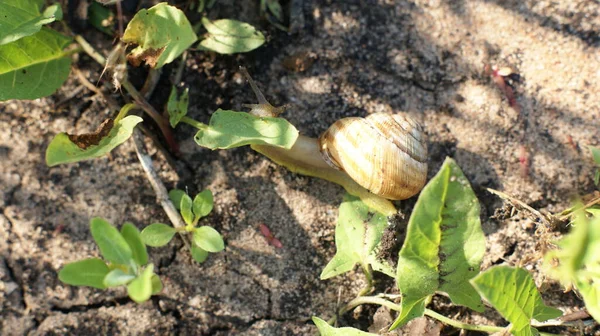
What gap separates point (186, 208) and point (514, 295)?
1.21 metres

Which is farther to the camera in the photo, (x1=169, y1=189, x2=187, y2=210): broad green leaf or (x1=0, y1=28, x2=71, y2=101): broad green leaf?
(x1=169, y1=189, x2=187, y2=210): broad green leaf

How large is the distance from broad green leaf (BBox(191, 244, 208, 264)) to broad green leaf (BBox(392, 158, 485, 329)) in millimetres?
802

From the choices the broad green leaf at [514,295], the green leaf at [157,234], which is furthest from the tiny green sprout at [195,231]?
the broad green leaf at [514,295]

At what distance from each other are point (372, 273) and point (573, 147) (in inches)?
39.7

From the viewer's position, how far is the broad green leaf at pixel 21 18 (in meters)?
1.99

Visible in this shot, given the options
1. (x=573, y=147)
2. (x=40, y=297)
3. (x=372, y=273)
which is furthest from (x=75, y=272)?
(x=573, y=147)

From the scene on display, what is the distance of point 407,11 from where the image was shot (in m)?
2.51

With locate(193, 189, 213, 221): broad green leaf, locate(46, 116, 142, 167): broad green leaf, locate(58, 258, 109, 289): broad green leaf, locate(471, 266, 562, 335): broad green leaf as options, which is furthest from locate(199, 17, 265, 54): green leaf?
locate(471, 266, 562, 335): broad green leaf

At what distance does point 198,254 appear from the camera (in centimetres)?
225

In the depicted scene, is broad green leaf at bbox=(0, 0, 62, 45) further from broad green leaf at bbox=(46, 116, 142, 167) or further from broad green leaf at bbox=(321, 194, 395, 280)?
broad green leaf at bbox=(321, 194, 395, 280)

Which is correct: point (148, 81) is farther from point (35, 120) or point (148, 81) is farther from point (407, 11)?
point (407, 11)

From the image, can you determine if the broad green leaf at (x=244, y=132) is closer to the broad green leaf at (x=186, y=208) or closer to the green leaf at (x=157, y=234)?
the broad green leaf at (x=186, y=208)

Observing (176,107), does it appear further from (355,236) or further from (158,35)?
(355,236)

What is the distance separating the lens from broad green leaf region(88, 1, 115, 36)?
2.43 meters
